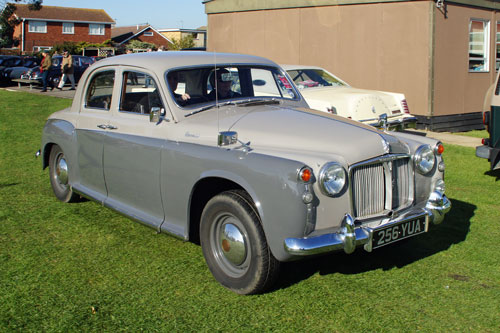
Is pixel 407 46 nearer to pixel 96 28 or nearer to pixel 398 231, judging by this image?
pixel 398 231

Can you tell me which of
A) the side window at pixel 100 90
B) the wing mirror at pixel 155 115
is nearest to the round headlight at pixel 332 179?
the wing mirror at pixel 155 115

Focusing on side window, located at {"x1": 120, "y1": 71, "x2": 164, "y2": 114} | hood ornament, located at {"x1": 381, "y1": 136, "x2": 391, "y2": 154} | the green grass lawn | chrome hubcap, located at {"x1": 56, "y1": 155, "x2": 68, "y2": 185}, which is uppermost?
side window, located at {"x1": 120, "y1": 71, "x2": 164, "y2": 114}

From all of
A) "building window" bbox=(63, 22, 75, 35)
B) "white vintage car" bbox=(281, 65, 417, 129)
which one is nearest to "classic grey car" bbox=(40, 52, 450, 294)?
"white vintage car" bbox=(281, 65, 417, 129)

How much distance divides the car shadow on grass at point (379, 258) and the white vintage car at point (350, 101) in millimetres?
4027

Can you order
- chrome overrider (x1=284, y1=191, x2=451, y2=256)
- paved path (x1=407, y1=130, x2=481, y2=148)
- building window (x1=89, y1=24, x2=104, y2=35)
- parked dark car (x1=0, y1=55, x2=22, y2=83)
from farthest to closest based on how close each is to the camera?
1. building window (x1=89, y1=24, x2=104, y2=35)
2. parked dark car (x1=0, y1=55, x2=22, y2=83)
3. paved path (x1=407, y1=130, x2=481, y2=148)
4. chrome overrider (x1=284, y1=191, x2=451, y2=256)

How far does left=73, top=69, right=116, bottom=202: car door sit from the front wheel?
1.71m

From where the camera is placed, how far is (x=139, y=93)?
5387 mm

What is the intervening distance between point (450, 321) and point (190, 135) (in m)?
2.44

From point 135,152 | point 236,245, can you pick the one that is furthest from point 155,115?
point 236,245

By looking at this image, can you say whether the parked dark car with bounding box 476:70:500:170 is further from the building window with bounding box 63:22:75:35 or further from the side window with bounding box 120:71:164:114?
the building window with bounding box 63:22:75:35

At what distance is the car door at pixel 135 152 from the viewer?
4859 millimetres

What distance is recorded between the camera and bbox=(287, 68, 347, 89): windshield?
36.9 ft

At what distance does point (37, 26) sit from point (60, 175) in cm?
5898

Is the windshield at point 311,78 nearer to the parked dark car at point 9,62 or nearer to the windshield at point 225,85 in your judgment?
the windshield at point 225,85
